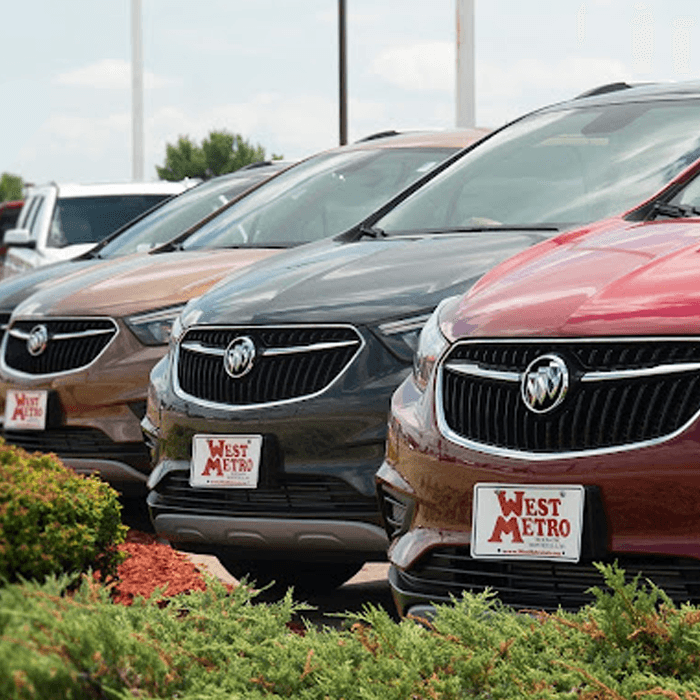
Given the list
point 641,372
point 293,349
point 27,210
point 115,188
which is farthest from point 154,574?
point 27,210

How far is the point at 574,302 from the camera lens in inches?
187

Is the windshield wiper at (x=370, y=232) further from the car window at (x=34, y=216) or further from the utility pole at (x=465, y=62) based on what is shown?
the utility pole at (x=465, y=62)

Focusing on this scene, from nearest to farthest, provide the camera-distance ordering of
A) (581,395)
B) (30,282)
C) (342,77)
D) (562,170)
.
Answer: (581,395) → (562,170) → (30,282) → (342,77)

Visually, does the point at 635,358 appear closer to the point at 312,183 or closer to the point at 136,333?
the point at 136,333

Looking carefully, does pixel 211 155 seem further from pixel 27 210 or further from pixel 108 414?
pixel 108 414

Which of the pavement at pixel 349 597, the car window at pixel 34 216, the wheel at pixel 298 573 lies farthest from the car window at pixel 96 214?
the wheel at pixel 298 573

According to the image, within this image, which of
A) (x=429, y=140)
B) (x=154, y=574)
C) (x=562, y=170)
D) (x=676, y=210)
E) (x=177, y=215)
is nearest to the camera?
(x=676, y=210)

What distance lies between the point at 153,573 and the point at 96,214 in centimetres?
1096

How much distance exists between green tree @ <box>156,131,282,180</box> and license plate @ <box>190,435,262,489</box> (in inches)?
4269

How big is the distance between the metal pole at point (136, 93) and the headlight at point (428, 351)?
32.5 meters

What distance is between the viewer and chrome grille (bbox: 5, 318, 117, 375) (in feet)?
28.3

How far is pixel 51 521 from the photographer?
16.9 feet

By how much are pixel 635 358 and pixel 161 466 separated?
2738 millimetres

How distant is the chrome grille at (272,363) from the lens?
6.14 m
